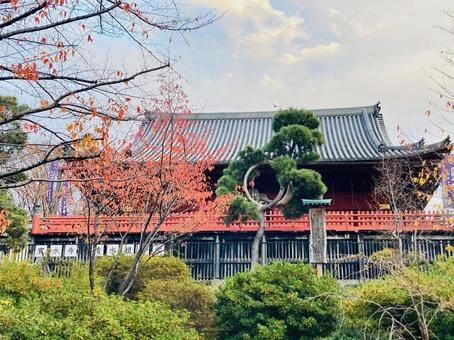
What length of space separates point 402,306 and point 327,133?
17720 millimetres

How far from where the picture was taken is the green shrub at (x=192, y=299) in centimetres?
1004

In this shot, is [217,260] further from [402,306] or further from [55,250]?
[402,306]

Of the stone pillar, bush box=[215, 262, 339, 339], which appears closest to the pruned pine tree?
the stone pillar

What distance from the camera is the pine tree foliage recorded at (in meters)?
15.3

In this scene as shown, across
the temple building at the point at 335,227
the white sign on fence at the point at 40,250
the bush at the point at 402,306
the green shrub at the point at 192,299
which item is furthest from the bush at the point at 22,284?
the white sign on fence at the point at 40,250

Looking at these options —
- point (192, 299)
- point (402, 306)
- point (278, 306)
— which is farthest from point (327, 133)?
point (402, 306)

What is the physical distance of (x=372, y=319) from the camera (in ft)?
29.1

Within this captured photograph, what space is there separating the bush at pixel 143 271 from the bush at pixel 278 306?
3.12 meters

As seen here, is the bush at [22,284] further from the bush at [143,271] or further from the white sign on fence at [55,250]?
the white sign on fence at [55,250]

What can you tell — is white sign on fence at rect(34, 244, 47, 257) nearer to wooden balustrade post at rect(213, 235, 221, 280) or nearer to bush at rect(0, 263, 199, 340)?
wooden balustrade post at rect(213, 235, 221, 280)

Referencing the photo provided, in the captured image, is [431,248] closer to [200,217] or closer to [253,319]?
[200,217]

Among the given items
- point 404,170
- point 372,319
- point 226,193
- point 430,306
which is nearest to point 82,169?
point 226,193

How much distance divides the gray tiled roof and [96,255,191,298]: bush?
8.72 meters

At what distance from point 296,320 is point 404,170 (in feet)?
38.8
